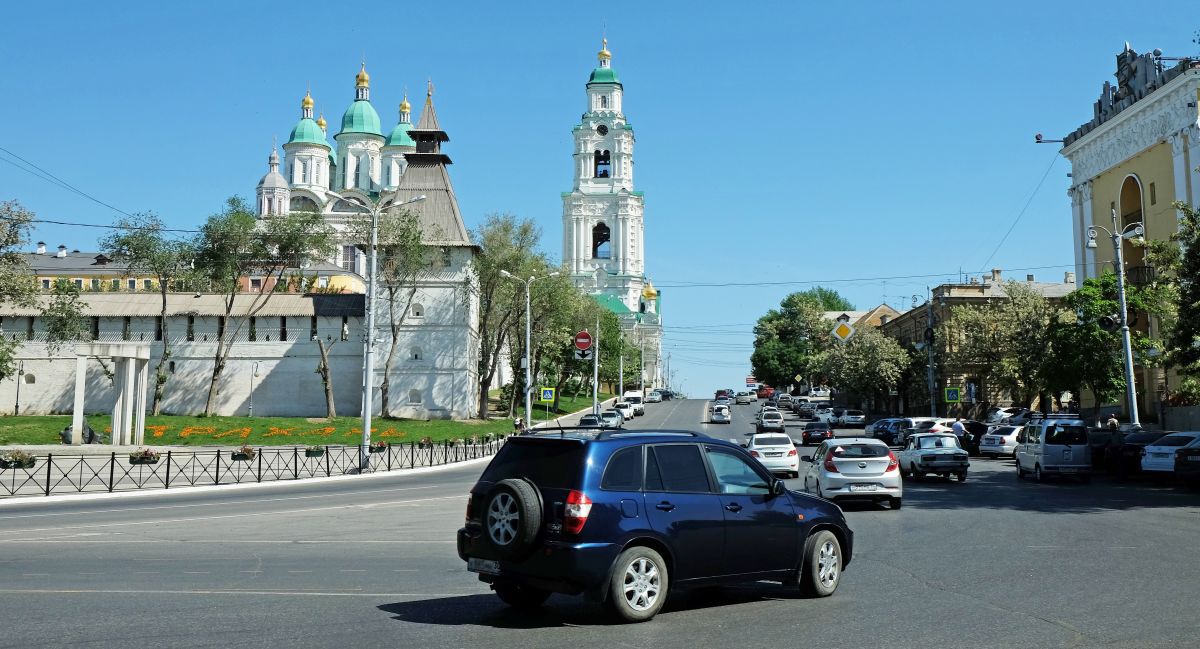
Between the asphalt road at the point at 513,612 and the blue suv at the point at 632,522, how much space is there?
35 centimetres

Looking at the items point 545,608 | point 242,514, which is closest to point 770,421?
point 242,514

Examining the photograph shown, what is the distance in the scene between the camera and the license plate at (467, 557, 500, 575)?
830 centimetres

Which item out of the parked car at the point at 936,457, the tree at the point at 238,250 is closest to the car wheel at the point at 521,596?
the parked car at the point at 936,457

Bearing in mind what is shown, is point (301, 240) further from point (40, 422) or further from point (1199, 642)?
point (1199, 642)

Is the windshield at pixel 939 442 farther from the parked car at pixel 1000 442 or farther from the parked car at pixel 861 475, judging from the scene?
the parked car at pixel 1000 442

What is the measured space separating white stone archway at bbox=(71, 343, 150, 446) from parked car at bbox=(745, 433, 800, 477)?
28.4 metres

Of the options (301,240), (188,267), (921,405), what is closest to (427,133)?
(301,240)

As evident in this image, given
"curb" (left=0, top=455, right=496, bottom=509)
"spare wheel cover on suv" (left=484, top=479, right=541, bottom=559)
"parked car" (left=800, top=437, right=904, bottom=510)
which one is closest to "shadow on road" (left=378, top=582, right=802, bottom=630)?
"spare wheel cover on suv" (left=484, top=479, right=541, bottom=559)

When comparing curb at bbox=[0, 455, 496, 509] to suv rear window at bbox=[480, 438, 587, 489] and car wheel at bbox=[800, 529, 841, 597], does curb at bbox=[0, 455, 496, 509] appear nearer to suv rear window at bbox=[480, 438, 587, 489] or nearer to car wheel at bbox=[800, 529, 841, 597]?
car wheel at bbox=[800, 529, 841, 597]

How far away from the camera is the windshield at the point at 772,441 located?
98.9ft

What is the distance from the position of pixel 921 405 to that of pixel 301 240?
48.1 metres

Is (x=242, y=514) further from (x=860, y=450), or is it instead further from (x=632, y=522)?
(x=632, y=522)

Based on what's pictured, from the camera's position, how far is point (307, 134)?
397 ft

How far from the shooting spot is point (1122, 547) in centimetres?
1320
